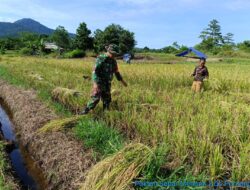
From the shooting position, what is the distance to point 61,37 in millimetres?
49250

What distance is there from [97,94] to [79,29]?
39579 millimetres

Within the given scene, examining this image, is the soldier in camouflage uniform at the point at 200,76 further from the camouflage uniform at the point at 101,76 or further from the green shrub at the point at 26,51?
the green shrub at the point at 26,51

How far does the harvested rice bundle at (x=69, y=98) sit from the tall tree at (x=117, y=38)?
30.7 m

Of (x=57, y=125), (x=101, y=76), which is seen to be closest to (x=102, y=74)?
(x=101, y=76)

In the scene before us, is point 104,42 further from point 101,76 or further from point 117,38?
point 101,76

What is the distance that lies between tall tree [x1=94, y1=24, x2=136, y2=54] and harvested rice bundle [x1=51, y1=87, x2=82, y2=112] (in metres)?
30.7

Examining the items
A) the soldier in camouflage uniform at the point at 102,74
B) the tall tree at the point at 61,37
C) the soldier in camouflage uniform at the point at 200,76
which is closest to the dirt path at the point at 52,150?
the soldier in camouflage uniform at the point at 102,74

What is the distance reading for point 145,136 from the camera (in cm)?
361

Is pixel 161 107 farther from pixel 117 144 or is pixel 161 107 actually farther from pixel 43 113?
pixel 43 113

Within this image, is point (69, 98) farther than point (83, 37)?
No

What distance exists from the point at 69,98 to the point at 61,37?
45.4 metres

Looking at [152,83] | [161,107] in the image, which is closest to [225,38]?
[152,83]

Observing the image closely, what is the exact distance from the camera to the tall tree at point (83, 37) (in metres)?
42.4

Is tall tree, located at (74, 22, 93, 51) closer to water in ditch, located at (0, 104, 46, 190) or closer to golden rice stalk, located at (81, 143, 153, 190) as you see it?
water in ditch, located at (0, 104, 46, 190)
